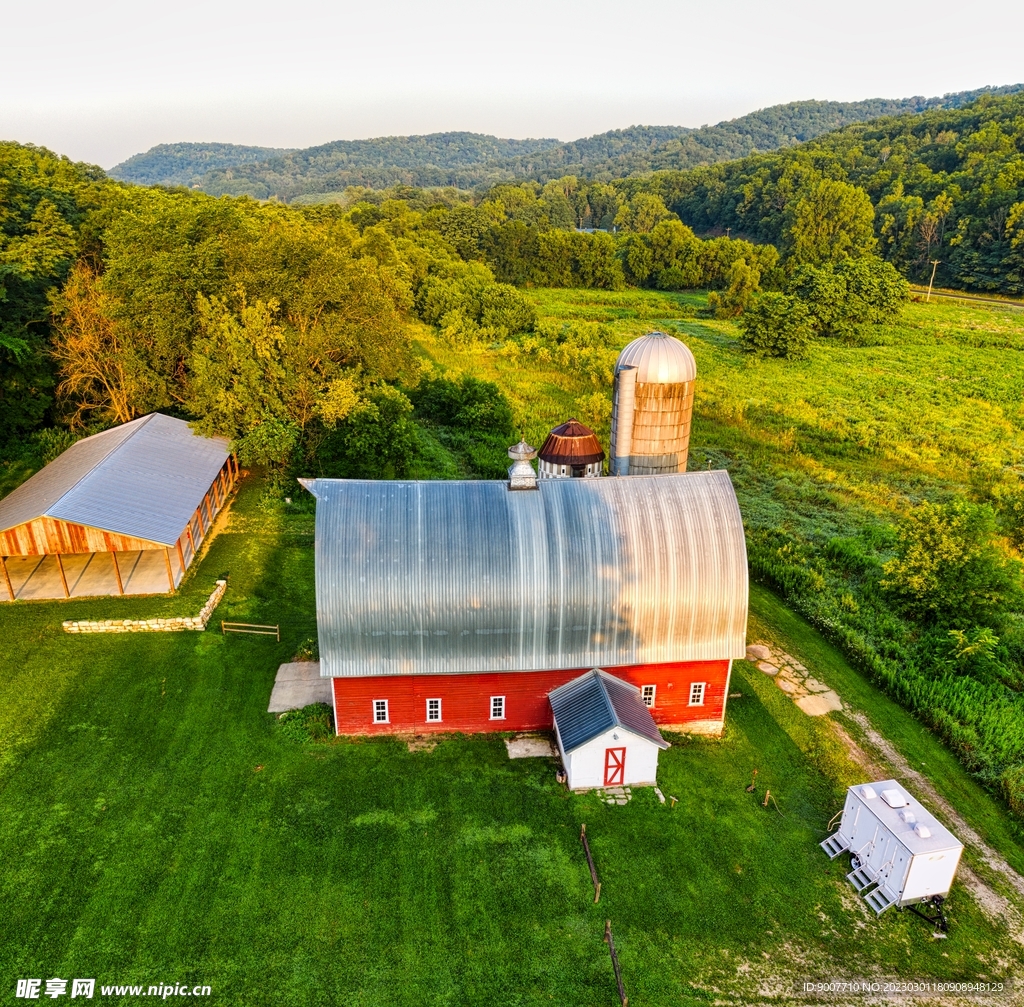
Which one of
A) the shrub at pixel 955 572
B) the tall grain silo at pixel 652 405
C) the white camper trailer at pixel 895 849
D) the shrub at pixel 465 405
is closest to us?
the white camper trailer at pixel 895 849

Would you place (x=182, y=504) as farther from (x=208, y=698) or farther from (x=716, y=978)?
(x=716, y=978)

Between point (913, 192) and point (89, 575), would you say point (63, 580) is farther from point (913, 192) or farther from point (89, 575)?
point (913, 192)

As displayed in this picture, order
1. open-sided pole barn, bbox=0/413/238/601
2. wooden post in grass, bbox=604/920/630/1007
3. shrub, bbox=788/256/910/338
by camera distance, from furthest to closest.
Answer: shrub, bbox=788/256/910/338 < open-sided pole barn, bbox=0/413/238/601 < wooden post in grass, bbox=604/920/630/1007

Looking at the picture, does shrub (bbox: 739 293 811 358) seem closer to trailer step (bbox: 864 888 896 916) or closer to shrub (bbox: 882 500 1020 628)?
shrub (bbox: 882 500 1020 628)

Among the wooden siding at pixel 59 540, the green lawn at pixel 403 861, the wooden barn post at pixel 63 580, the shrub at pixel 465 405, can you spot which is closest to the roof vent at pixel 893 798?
the green lawn at pixel 403 861

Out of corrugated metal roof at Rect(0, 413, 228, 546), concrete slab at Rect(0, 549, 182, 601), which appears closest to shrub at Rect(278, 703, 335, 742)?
corrugated metal roof at Rect(0, 413, 228, 546)

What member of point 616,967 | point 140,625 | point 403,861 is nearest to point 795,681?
point 616,967

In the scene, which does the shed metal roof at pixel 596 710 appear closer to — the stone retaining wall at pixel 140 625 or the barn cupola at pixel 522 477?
the barn cupola at pixel 522 477
